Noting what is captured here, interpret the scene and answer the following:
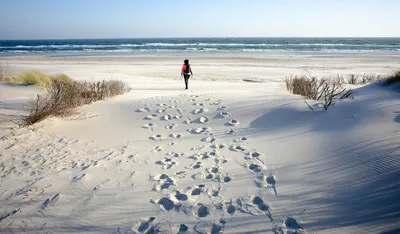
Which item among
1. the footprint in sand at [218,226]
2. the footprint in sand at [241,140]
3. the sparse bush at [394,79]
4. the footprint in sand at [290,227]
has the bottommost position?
the footprint in sand at [218,226]

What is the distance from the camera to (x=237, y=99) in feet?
24.5

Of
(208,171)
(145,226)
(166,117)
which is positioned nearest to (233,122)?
(166,117)

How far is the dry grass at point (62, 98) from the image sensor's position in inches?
217

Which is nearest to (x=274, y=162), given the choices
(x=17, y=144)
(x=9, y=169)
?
(x=9, y=169)

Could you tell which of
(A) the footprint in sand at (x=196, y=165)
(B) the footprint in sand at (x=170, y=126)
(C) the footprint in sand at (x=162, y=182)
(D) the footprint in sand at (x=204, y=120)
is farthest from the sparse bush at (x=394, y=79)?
(C) the footprint in sand at (x=162, y=182)

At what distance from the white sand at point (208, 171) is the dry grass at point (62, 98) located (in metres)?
0.25

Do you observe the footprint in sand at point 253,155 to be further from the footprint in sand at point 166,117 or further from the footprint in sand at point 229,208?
the footprint in sand at point 166,117

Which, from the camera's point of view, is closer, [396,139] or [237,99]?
[396,139]

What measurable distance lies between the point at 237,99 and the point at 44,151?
500 centimetres

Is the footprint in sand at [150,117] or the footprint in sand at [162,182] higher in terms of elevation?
the footprint in sand at [150,117]

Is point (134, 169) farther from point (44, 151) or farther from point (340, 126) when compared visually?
point (340, 126)

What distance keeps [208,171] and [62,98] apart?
4259 mm

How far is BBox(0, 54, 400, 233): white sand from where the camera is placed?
2.80m

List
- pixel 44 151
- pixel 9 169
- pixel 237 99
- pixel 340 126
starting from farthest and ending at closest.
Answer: pixel 237 99 → pixel 340 126 → pixel 44 151 → pixel 9 169
